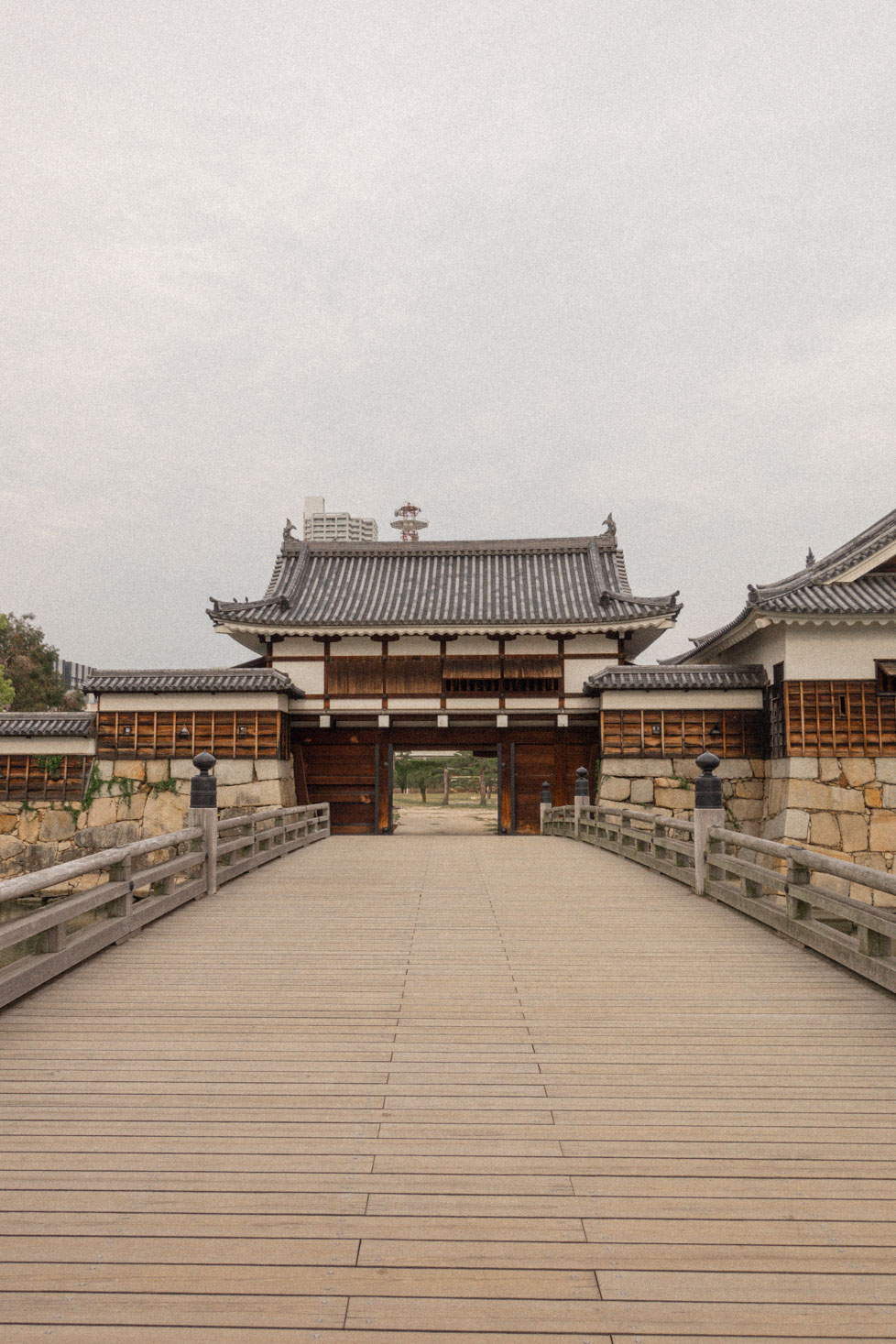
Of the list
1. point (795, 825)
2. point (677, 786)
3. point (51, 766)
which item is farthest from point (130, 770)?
point (795, 825)

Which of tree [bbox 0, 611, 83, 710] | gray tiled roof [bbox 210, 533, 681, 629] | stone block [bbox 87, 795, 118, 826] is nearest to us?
stone block [bbox 87, 795, 118, 826]

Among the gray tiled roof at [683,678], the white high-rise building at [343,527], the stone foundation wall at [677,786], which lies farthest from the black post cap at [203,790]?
the white high-rise building at [343,527]

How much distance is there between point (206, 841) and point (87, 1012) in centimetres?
481

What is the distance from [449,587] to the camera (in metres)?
26.5

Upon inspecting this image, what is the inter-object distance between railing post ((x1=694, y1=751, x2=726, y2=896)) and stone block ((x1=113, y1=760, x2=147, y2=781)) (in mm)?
16271

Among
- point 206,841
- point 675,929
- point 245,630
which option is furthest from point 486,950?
point 245,630

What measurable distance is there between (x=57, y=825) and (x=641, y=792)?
15393 millimetres

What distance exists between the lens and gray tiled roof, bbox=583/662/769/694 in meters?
21.2

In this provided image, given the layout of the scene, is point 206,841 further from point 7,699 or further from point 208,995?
point 7,699

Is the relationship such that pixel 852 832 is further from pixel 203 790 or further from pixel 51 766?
pixel 51 766

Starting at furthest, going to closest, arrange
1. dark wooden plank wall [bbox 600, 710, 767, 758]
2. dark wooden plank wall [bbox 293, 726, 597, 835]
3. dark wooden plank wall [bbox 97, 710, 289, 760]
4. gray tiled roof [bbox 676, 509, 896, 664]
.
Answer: dark wooden plank wall [bbox 293, 726, 597, 835]
dark wooden plank wall [bbox 97, 710, 289, 760]
dark wooden plank wall [bbox 600, 710, 767, 758]
gray tiled roof [bbox 676, 509, 896, 664]

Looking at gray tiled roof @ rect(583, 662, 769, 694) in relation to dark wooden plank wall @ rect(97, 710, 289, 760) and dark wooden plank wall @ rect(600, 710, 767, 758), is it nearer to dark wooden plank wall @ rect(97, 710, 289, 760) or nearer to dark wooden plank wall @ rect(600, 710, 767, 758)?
dark wooden plank wall @ rect(600, 710, 767, 758)

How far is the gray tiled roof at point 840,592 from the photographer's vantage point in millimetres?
18688

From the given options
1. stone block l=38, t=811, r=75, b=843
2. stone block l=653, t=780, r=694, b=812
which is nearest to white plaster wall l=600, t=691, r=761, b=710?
stone block l=653, t=780, r=694, b=812
